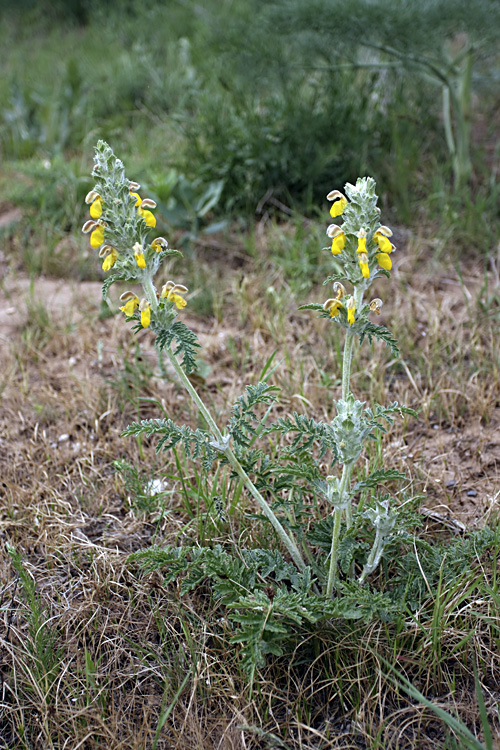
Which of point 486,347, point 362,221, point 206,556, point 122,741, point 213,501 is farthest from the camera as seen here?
point 486,347

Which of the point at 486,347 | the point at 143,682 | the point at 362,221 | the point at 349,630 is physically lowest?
the point at 143,682

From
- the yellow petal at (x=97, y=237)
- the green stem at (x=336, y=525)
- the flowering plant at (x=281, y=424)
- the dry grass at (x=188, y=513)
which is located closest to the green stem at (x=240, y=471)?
the flowering plant at (x=281, y=424)

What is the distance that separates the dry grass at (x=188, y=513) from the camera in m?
1.56

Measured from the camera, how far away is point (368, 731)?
1531 millimetres

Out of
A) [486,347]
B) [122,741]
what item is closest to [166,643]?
[122,741]

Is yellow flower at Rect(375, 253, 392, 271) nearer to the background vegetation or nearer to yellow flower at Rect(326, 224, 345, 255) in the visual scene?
yellow flower at Rect(326, 224, 345, 255)

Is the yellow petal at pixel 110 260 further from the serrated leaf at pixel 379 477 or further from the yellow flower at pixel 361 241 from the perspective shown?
the serrated leaf at pixel 379 477

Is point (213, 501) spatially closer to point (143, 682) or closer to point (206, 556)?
point (206, 556)

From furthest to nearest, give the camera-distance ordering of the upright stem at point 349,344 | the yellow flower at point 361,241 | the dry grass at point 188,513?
the dry grass at point 188,513 < the upright stem at point 349,344 < the yellow flower at point 361,241

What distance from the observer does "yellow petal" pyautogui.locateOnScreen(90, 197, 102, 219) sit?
1408mm

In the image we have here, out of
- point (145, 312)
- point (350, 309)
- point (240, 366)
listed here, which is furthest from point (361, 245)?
point (240, 366)

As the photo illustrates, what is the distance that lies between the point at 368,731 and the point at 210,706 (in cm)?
41

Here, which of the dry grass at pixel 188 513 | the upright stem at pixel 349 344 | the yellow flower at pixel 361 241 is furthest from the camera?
the dry grass at pixel 188 513

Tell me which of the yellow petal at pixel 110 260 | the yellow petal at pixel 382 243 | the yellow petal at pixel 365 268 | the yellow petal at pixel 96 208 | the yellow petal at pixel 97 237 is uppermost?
the yellow petal at pixel 96 208
